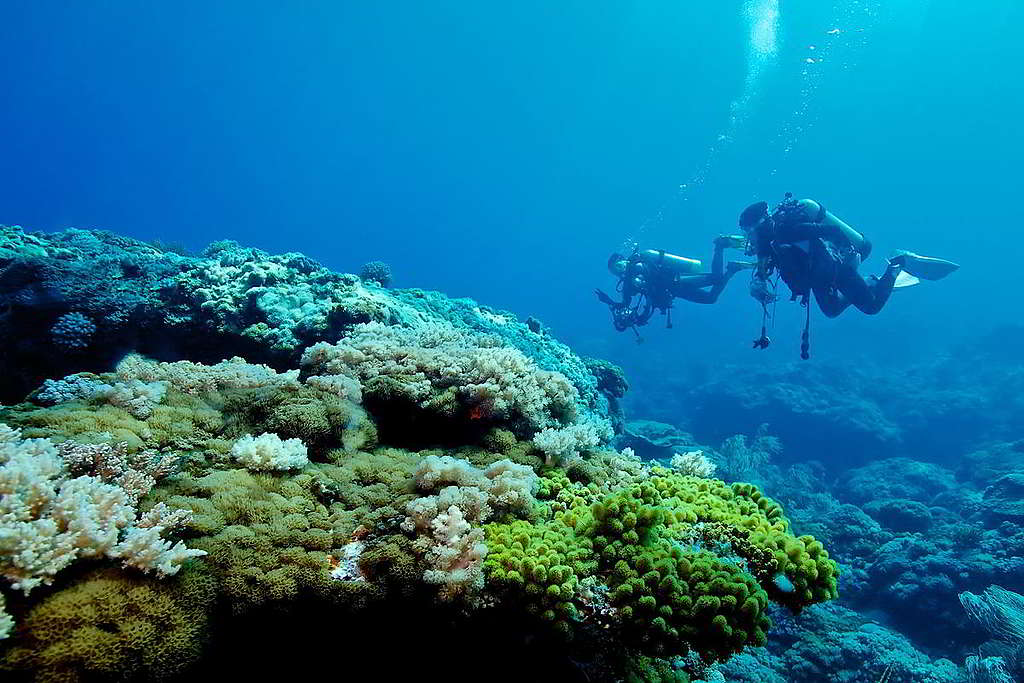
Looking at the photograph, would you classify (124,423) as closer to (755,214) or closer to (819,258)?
(819,258)

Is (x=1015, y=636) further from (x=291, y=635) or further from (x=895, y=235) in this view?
(x=895, y=235)

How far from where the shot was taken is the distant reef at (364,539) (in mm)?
2223

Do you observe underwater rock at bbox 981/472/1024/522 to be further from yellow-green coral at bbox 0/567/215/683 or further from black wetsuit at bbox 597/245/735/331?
yellow-green coral at bbox 0/567/215/683

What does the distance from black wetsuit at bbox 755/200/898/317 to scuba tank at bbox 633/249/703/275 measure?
4.24 m

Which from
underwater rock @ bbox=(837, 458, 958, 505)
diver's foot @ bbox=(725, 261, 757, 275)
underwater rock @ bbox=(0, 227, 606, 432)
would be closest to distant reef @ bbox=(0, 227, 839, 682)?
underwater rock @ bbox=(0, 227, 606, 432)

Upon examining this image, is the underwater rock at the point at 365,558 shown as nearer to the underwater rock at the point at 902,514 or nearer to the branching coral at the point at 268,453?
the branching coral at the point at 268,453

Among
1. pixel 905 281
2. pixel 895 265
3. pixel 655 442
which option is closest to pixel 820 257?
pixel 895 265

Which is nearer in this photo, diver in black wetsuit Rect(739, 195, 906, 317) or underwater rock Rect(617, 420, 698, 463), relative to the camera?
diver in black wetsuit Rect(739, 195, 906, 317)

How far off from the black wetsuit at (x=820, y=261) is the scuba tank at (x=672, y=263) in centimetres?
424

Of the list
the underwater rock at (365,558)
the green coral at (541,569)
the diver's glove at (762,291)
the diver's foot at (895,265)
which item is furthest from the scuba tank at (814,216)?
the green coral at (541,569)

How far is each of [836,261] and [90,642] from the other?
13504 millimetres

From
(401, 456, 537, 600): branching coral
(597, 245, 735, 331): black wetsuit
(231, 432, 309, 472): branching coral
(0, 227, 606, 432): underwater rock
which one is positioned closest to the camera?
(401, 456, 537, 600): branching coral

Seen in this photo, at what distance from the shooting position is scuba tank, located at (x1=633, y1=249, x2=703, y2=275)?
52.2 ft

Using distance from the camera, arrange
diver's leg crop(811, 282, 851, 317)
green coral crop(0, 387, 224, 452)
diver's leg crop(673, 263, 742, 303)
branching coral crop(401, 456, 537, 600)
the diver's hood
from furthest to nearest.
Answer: diver's leg crop(673, 263, 742, 303), the diver's hood, diver's leg crop(811, 282, 851, 317), green coral crop(0, 387, 224, 452), branching coral crop(401, 456, 537, 600)
